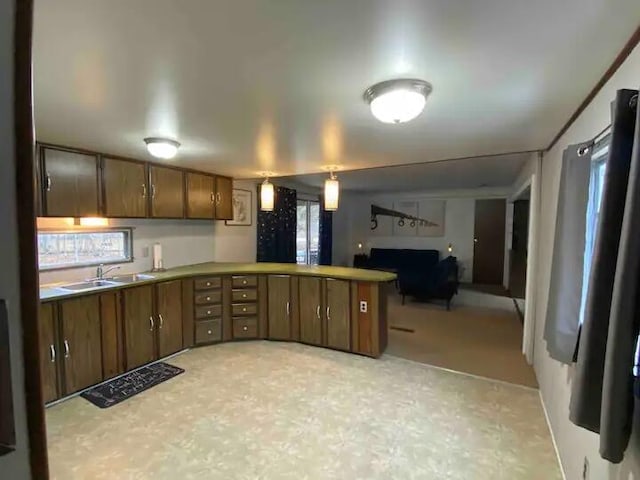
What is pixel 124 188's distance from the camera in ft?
11.4

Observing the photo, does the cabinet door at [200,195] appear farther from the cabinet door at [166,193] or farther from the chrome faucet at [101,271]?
the chrome faucet at [101,271]

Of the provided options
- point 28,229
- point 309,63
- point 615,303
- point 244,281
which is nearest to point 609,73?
point 615,303

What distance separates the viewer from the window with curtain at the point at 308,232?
23.4 ft

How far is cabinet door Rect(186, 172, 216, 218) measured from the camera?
4.17m

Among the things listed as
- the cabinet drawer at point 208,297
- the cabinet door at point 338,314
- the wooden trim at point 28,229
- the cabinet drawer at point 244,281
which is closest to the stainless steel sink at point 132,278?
the cabinet drawer at point 208,297

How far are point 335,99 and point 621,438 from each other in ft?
5.91

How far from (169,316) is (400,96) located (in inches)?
129

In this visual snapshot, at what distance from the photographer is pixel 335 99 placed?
74.2 inches

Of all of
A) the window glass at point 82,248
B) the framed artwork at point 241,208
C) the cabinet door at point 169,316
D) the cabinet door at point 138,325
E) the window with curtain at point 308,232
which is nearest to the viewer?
the window glass at point 82,248

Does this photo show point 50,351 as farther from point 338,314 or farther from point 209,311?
point 338,314

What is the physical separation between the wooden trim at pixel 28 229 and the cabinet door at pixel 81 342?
9.93 feet

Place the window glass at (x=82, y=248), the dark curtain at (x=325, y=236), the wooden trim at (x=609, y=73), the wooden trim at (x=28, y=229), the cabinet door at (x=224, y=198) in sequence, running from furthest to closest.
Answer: the dark curtain at (x=325, y=236), the cabinet door at (x=224, y=198), the window glass at (x=82, y=248), the wooden trim at (x=609, y=73), the wooden trim at (x=28, y=229)

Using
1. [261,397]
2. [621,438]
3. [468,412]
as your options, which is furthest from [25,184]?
[468,412]

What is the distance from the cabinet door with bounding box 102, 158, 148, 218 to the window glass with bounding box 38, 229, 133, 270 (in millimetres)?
398
